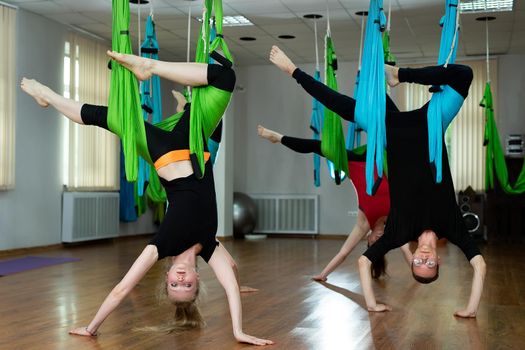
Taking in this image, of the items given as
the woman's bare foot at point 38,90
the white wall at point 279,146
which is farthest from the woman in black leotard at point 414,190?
the white wall at point 279,146

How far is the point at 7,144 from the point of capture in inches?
300

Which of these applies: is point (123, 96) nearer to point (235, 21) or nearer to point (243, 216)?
point (235, 21)

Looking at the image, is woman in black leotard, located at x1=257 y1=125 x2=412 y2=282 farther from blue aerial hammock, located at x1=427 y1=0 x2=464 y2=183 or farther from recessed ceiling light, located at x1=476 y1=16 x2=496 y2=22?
recessed ceiling light, located at x1=476 y1=16 x2=496 y2=22

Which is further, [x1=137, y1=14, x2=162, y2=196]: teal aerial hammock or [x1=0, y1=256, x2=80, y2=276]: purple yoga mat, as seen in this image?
[x1=0, y1=256, x2=80, y2=276]: purple yoga mat

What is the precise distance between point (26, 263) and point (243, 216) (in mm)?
4424

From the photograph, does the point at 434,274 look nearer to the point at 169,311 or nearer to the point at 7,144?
the point at 169,311

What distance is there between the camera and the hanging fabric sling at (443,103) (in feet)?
12.5

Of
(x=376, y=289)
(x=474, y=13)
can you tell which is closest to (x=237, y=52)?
(x=474, y=13)

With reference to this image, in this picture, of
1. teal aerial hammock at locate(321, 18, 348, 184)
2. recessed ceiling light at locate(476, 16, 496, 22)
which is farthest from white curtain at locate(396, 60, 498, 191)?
teal aerial hammock at locate(321, 18, 348, 184)

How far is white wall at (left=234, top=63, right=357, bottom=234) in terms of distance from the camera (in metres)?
11.0

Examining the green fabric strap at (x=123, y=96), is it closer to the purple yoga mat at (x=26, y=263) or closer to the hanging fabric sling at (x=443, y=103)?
the hanging fabric sling at (x=443, y=103)

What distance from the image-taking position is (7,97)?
7633 mm

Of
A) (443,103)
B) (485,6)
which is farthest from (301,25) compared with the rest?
(443,103)

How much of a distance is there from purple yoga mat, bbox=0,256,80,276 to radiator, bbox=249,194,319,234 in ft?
14.7
